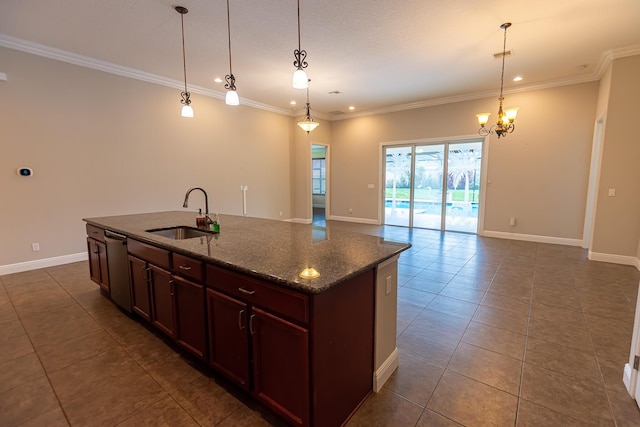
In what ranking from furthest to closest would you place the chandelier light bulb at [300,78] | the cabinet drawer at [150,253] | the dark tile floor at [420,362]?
the chandelier light bulb at [300,78]
the cabinet drawer at [150,253]
the dark tile floor at [420,362]

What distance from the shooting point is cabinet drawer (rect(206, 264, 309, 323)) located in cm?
132

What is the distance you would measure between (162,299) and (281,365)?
1.27 meters

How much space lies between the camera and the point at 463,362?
→ 6.93ft

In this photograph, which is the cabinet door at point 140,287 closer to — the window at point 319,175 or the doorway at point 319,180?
the doorway at point 319,180

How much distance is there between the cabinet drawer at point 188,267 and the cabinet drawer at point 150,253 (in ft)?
0.33

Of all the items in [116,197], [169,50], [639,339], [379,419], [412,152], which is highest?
[169,50]

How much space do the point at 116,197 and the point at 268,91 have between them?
11.4 ft

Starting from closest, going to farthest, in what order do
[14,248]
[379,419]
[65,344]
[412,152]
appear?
[379,419] → [65,344] → [14,248] → [412,152]

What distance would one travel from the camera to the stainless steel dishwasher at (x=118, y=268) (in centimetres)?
262

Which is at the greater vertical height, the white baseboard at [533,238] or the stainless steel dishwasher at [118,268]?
the stainless steel dishwasher at [118,268]

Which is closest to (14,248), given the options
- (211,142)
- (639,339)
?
(211,142)

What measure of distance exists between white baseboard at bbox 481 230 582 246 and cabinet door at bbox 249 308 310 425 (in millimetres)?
6234

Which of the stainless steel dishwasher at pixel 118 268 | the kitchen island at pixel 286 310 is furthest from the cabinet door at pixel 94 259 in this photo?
the kitchen island at pixel 286 310

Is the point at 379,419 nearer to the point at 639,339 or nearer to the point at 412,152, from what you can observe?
the point at 639,339
